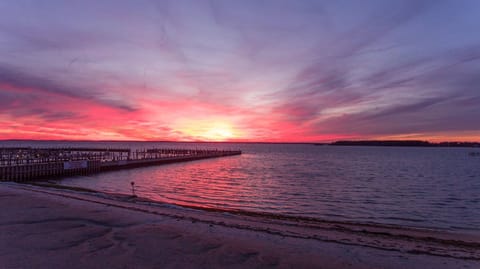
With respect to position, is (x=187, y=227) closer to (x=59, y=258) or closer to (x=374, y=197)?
(x=59, y=258)

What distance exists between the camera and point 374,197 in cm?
2434

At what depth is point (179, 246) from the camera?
25.0 feet

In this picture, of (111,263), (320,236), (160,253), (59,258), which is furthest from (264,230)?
(59,258)

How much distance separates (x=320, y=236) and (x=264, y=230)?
6.31 ft

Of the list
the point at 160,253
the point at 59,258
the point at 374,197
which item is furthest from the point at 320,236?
the point at 374,197

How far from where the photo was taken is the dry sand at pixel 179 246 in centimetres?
651

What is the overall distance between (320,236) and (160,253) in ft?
18.3

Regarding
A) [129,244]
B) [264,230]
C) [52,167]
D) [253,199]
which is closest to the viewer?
[129,244]

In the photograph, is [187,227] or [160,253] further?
[187,227]

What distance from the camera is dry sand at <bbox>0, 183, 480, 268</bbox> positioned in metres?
6.51

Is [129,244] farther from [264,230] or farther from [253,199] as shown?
[253,199]

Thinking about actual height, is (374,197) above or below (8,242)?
below

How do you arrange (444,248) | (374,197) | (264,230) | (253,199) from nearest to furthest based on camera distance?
→ (444,248) → (264,230) → (253,199) → (374,197)

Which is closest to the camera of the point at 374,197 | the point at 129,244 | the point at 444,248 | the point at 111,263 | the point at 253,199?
the point at 111,263
